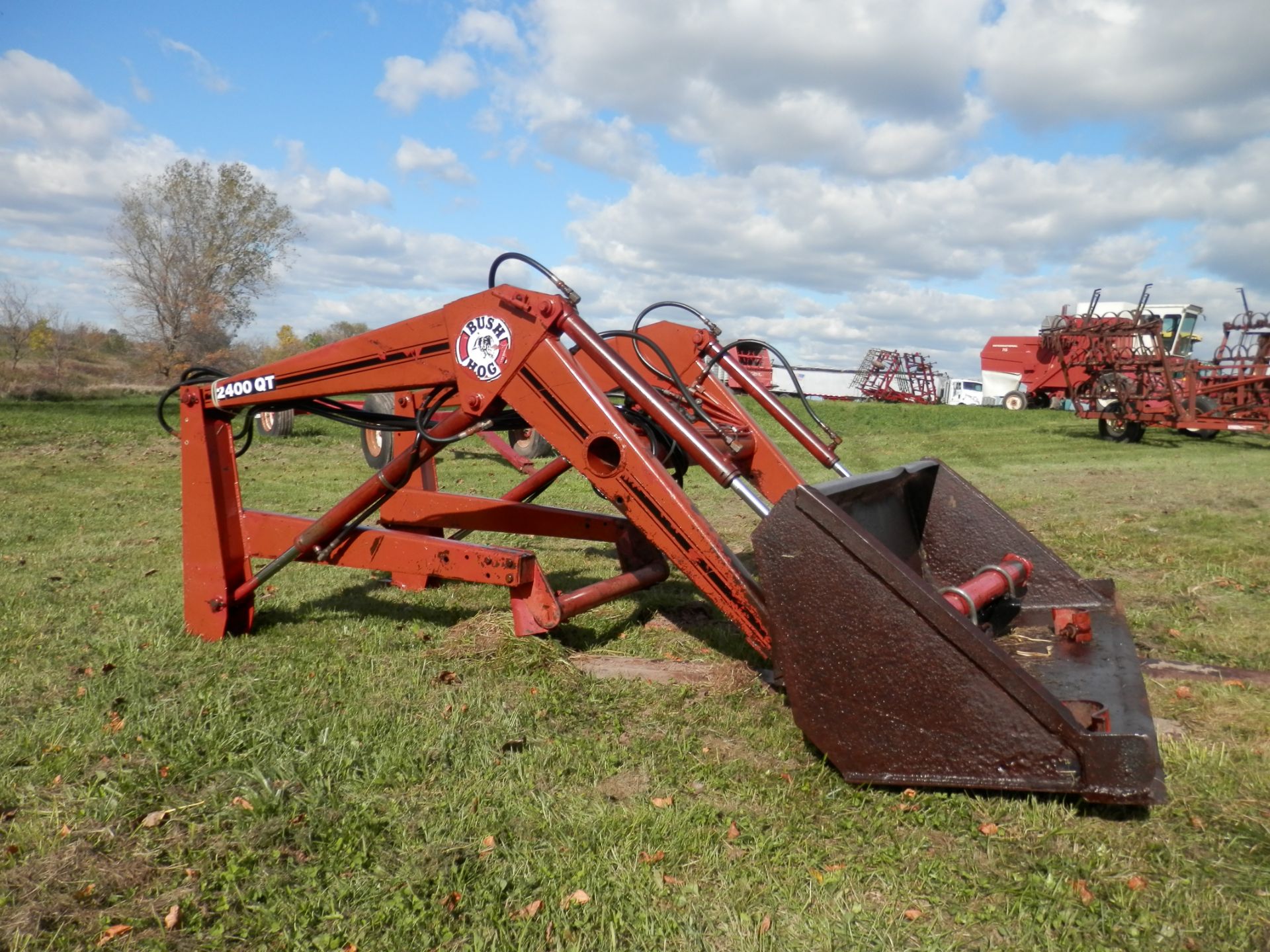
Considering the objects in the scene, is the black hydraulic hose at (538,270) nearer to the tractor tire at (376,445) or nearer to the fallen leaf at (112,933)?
the fallen leaf at (112,933)

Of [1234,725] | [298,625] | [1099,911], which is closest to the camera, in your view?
[1099,911]

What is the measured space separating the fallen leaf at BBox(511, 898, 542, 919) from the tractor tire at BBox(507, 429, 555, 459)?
12322 mm

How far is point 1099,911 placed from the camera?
265 centimetres

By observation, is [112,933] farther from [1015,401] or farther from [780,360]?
[1015,401]

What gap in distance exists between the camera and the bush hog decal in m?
4.23

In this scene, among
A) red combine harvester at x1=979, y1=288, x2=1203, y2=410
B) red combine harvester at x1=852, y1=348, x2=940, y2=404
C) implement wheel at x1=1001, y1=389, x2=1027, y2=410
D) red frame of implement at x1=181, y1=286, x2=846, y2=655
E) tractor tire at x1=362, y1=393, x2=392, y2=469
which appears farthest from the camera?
red combine harvester at x1=852, y1=348, x2=940, y2=404

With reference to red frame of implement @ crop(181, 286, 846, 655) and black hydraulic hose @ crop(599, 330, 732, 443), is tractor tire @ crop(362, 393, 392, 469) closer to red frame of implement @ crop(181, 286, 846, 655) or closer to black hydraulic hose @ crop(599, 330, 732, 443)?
red frame of implement @ crop(181, 286, 846, 655)

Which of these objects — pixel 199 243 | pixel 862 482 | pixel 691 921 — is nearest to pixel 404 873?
pixel 691 921

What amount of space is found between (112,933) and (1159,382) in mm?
22478

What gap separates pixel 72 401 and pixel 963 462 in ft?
80.6

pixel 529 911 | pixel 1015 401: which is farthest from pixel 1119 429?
pixel 529 911

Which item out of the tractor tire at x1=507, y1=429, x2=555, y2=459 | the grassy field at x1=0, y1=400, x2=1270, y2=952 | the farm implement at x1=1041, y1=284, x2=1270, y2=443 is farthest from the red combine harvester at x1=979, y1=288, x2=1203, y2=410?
the grassy field at x1=0, y1=400, x2=1270, y2=952

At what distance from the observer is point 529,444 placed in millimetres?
15828

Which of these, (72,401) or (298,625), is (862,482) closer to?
(298,625)
